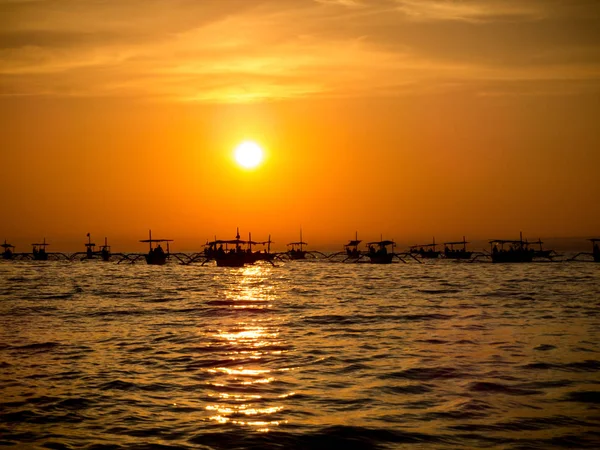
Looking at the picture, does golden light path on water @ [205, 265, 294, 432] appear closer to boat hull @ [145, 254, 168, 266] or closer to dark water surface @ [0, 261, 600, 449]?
dark water surface @ [0, 261, 600, 449]

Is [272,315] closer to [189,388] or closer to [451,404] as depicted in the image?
[189,388]

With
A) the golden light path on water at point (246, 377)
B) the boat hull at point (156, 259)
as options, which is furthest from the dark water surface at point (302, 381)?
the boat hull at point (156, 259)

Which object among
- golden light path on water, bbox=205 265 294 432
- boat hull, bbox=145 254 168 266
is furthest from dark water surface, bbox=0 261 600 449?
boat hull, bbox=145 254 168 266

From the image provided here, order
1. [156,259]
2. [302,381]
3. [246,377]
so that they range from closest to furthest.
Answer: [302,381], [246,377], [156,259]

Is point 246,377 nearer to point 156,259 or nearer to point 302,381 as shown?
point 302,381

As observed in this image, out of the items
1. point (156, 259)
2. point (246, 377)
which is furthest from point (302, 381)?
point (156, 259)

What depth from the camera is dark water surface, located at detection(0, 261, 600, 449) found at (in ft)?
39.2

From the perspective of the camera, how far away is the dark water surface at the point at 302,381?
39.2ft

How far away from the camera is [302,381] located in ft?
55.1

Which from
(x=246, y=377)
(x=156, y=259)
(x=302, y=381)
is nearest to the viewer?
(x=302, y=381)

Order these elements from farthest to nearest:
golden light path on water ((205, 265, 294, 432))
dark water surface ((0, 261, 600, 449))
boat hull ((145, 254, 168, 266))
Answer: boat hull ((145, 254, 168, 266)) → golden light path on water ((205, 265, 294, 432)) → dark water surface ((0, 261, 600, 449))

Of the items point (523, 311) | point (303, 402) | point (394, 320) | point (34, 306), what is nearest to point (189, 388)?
point (303, 402)

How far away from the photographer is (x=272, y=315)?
35969 millimetres

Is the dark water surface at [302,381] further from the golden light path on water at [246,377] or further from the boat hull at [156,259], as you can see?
the boat hull at [156,259]
